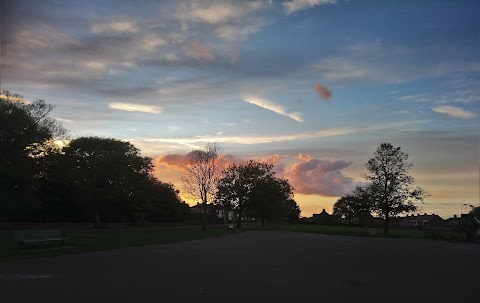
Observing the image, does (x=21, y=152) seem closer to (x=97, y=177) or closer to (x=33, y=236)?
(x=97, y=177)

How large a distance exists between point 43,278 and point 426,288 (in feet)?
31.3

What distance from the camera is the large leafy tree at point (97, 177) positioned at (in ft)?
159

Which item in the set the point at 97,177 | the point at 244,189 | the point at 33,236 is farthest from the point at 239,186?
the point at 33,236

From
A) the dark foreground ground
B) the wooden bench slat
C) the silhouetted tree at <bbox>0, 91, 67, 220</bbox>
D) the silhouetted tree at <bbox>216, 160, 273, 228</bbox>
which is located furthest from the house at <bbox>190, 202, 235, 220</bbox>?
the dark foreground ground

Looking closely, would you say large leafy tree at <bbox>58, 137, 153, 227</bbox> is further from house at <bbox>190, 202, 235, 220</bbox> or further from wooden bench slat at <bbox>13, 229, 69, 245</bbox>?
wooden bench slat at <bbox>13, 229, 69, 245</bbox>

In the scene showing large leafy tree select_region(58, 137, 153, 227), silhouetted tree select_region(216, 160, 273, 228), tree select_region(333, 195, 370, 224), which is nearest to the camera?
large leafy tree select_region(58, 137, 153, 227)

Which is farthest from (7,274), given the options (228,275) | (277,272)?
(277,272)

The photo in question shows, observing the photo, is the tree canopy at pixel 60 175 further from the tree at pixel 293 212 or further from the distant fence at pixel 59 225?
the tree at pixel 293 212

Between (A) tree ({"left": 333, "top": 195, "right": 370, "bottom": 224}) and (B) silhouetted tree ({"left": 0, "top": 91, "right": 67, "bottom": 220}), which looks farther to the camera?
(A) tree ({"left": 333, "top": 195, "right": 370, "bottom": 224})

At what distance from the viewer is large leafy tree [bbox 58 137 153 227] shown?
159 feet

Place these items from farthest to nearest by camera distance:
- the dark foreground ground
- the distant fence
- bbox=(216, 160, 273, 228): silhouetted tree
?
bbox=(216, 160, 273, 228): silhouetted tree → the distant fence → the dark foreground ground

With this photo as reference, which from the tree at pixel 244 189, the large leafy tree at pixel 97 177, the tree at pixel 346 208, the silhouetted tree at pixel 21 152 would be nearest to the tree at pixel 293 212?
the tree at pixel 346 208

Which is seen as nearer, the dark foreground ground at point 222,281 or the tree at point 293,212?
the dark foreground ground at point 222,281

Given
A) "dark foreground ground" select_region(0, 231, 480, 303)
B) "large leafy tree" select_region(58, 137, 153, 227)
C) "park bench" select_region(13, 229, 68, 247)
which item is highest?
"large leafy tree" select_region(58, 137, 153, 227)
